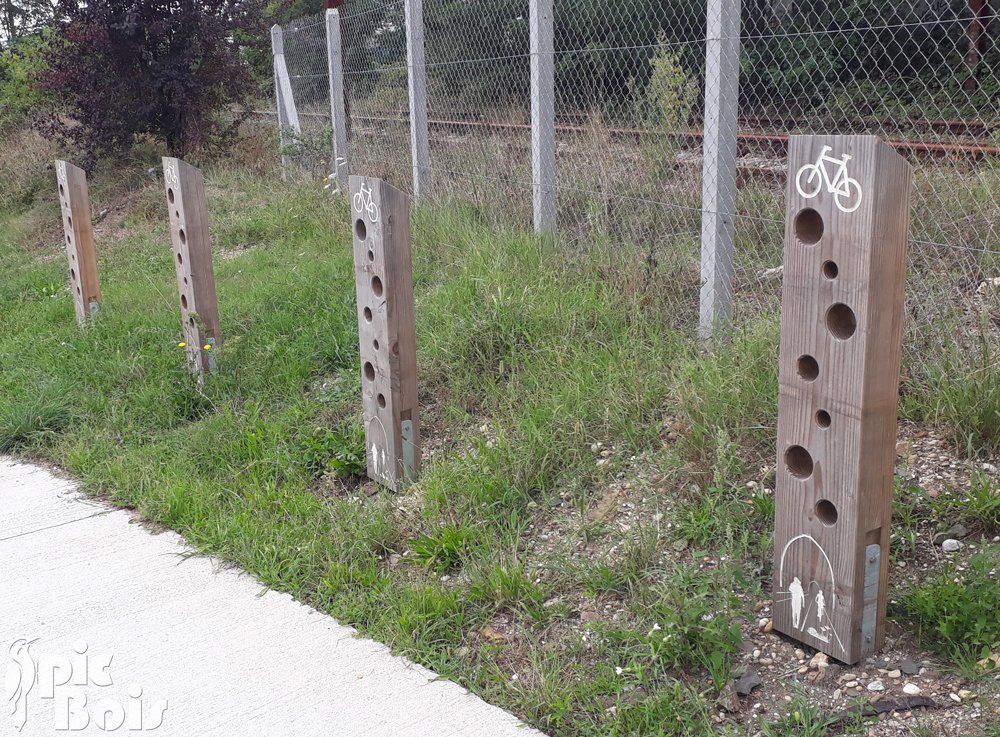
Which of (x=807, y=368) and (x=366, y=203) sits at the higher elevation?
(x=366, y=203)

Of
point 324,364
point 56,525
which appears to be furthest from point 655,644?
point 324,364

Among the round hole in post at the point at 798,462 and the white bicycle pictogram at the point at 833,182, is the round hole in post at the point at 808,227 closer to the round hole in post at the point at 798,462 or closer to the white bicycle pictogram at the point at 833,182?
the white bicycle pictogram at the point at 833,182

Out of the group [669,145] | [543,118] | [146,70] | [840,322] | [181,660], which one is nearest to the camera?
[840,322]

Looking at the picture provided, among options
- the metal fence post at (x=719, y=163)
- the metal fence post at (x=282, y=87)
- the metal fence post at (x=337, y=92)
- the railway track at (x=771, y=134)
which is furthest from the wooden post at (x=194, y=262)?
the metal fence post at (x=282, y=87)

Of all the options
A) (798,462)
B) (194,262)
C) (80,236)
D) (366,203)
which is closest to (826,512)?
(798,462)

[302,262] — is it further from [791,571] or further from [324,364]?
[791,571]

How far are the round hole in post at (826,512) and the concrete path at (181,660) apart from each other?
40.7 inches

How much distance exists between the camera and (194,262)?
5637mm

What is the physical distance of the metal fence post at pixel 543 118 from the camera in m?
6.19

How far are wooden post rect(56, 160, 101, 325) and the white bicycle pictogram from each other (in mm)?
5500

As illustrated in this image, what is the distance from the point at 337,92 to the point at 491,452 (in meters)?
6.91

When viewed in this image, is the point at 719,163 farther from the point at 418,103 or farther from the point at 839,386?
the point at 418,103

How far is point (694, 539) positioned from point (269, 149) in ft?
34.8

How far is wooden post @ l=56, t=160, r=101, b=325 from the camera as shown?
22.5ft
